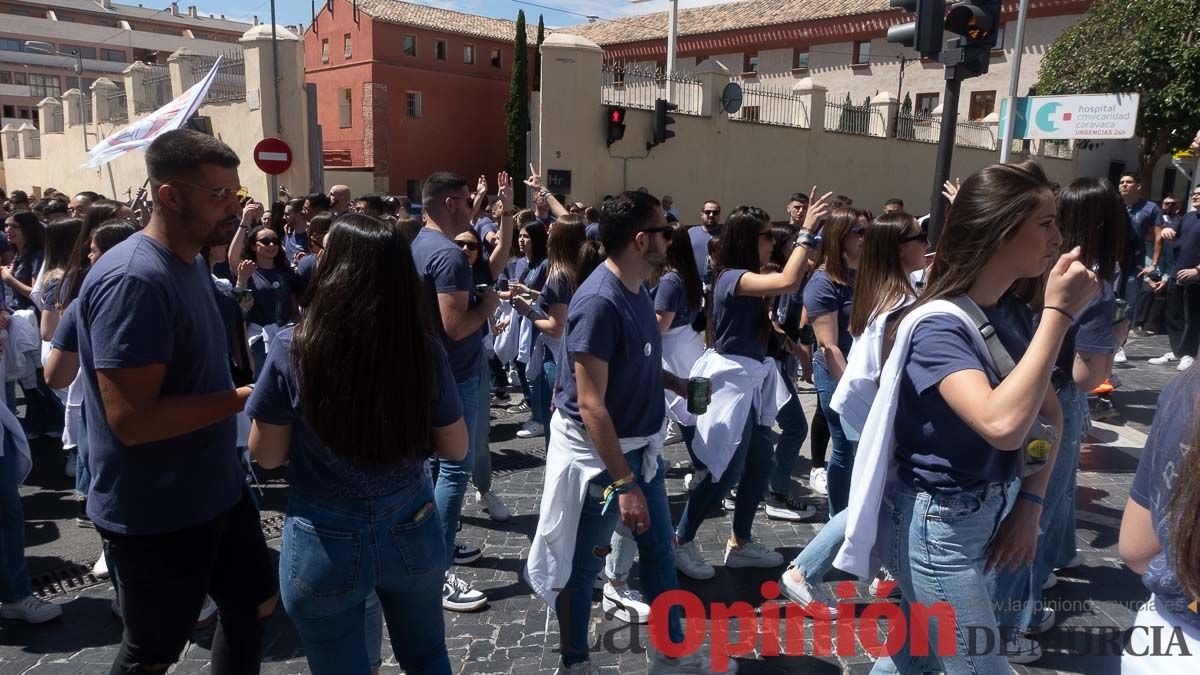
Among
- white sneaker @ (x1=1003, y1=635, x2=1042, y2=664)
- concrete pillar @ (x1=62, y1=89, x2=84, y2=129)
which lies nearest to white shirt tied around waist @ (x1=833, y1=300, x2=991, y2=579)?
white sneaker @ (x1=1003, y1=635, x2=1042, y2=664)

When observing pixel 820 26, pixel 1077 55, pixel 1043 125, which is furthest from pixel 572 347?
pixel 820 26

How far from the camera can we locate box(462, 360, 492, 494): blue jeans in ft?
14.1

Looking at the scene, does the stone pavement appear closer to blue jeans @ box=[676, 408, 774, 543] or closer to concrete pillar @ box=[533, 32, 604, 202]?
blue jeans @ box=[676, 408, 774, 543]

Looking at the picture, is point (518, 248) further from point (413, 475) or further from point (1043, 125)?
point (1043, 125)

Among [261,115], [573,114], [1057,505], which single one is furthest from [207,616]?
[261,115]

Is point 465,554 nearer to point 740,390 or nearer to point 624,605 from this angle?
point 624,605

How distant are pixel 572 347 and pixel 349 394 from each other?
979 mm

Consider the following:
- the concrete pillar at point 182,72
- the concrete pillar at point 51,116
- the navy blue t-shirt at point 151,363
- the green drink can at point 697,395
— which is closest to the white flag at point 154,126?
the navy blue t-shirt at point 151,363

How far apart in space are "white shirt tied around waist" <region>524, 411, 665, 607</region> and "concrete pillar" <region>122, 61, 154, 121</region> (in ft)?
83.4

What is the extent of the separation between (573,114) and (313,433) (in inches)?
637

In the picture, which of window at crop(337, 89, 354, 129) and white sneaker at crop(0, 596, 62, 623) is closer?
white sneaker at crop(0, 596, 62, 623)

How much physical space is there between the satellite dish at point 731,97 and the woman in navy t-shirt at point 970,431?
18.1m

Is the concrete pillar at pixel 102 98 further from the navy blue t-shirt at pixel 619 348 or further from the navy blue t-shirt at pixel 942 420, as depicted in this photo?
the navy blue t-shirt at pixel 942 420

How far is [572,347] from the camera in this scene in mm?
2873
